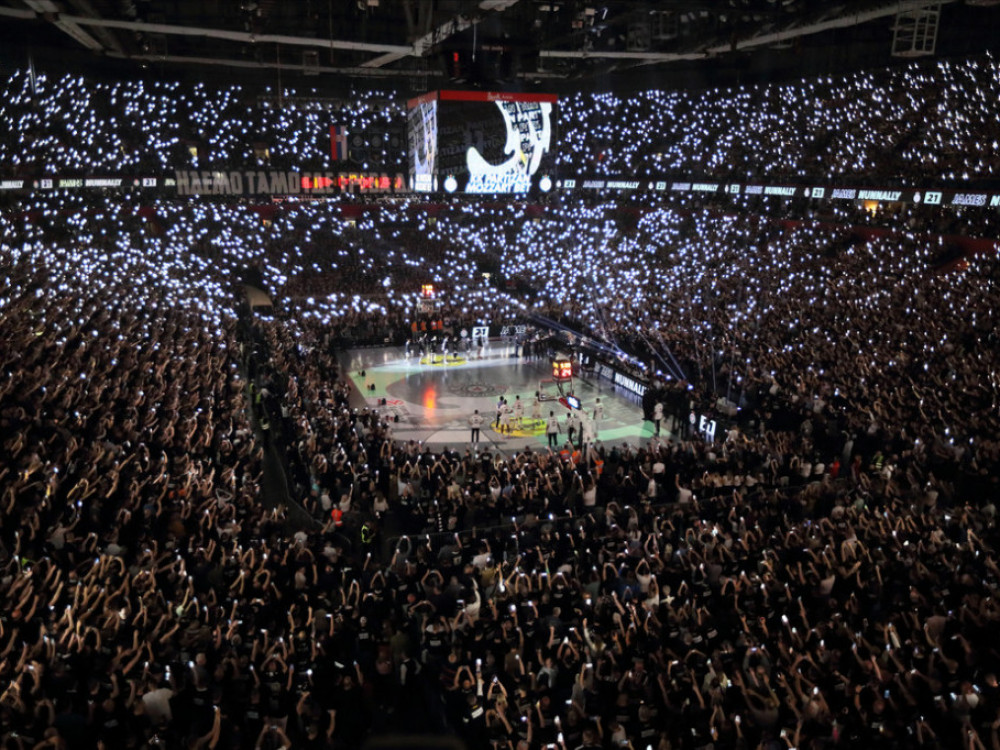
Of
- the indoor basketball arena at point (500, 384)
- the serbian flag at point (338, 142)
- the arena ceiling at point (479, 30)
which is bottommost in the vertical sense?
the indoor basketball arena at point (500, 384)

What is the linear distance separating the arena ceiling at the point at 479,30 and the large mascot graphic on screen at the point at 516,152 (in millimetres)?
2660

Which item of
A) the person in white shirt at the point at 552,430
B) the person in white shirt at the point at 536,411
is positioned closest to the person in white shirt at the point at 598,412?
the person in white shirt at the point at 552,430

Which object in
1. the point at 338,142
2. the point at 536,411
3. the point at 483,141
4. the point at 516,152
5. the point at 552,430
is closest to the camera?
the point at 552,430

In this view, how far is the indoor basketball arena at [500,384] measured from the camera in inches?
285

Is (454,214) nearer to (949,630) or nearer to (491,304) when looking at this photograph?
(491,304)

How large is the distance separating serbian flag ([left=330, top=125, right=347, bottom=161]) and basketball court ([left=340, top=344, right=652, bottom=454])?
19.2m

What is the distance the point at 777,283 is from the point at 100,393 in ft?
69.4

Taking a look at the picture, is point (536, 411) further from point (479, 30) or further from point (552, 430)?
point (479, 30)

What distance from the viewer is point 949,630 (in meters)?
7.84

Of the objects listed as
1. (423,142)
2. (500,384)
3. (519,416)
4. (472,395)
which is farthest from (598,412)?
(423,142)

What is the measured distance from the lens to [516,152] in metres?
34.0

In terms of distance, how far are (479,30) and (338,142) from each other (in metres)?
18.7

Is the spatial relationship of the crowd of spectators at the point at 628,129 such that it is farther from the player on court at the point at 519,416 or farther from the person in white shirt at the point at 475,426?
the person in white shirt at the point at 475,426

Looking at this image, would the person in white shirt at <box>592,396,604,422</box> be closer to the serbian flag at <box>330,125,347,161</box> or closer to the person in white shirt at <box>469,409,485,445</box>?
the person in white shirt at <box>469,409,485,445</box>
